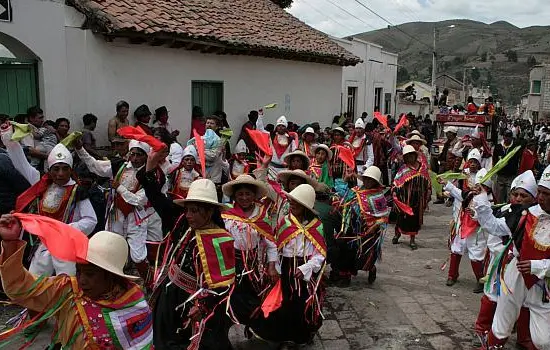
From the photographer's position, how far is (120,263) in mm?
2752

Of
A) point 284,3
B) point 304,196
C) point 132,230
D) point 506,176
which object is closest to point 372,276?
point 304,196

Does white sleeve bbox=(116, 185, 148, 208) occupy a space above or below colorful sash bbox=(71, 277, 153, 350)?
above

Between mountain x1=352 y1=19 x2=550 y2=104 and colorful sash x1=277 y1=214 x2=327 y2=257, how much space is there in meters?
85.5

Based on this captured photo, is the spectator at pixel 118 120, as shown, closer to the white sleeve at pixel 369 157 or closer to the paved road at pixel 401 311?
the paved road at pixel 401 311

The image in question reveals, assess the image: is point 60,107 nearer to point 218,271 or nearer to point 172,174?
point 172,174

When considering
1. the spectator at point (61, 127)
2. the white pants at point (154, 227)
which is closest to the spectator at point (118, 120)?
the spectator at point (61, 127)

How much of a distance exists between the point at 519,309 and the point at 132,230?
→ 12.1 ft

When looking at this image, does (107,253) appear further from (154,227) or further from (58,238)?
(154,227)

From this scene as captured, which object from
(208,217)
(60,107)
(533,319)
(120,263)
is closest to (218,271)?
(208,217)

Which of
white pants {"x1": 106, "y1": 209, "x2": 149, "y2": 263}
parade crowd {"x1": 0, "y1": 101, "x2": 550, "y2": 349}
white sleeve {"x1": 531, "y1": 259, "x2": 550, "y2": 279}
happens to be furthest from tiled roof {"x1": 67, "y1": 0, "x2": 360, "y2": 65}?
white sleeve {"x1": 531, "y1": 259, "x2": 550, "y2": 279}

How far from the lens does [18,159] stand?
16.9 ft

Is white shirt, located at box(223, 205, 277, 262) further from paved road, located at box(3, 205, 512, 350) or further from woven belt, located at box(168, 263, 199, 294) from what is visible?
paved road, located at box(3, 205, 512, 350)

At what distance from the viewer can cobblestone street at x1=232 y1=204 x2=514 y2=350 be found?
194 inches

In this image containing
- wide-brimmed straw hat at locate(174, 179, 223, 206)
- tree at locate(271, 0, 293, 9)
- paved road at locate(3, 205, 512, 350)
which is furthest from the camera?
tree at locate(271, 0, 293, 9)
